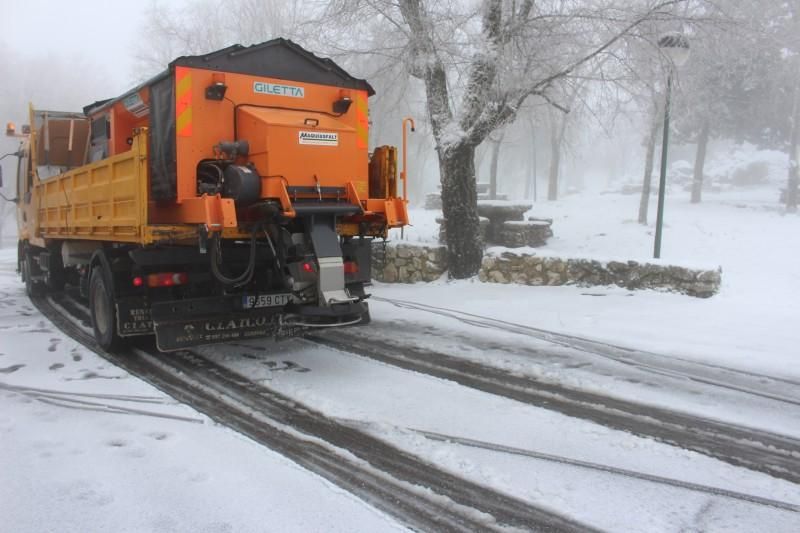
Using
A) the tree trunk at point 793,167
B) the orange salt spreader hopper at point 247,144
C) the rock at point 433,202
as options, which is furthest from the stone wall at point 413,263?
the tree trunk at point 793,167

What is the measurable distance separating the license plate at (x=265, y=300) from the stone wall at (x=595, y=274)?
5830mm

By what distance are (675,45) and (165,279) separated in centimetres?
839

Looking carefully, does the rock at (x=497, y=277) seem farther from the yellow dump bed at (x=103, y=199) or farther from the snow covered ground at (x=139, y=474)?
the snow covered ground at (x=139, y=474)

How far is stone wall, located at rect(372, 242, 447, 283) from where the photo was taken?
12414mm

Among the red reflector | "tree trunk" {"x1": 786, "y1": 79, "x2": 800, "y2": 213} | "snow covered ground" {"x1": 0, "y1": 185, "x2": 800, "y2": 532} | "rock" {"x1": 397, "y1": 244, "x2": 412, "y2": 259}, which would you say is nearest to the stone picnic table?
"rock" {"x1": 397, "y1": 244, "x2": 412, "y2": 259}

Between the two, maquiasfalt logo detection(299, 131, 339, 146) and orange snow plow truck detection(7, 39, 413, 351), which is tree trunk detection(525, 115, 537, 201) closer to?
orange snow plow truck detection(7, 39, 413, 351)

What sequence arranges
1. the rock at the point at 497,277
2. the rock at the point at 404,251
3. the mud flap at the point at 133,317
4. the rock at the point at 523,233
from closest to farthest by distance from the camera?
the mud flap at the point at 133,317 < the rock at the point at 497,277 < the rock at the point at 404,251 < the rock at the point at 523,233

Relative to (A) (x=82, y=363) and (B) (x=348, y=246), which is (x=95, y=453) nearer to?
(A) (x=82, y=363)

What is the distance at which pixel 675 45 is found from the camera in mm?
9766

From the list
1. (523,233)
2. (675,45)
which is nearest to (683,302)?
(675,45)

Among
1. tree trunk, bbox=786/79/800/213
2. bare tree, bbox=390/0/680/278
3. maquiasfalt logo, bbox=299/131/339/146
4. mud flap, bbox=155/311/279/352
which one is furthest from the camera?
tree trunk, bbox=786/79/800/213

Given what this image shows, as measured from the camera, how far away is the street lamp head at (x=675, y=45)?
382 inches

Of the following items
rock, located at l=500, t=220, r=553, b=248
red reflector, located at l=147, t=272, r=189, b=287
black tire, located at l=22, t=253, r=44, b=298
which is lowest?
black tire, located at l=22, t=253, r=44, b=298

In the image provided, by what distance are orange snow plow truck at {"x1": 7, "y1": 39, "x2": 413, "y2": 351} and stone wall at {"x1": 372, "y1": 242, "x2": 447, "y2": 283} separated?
530cm
